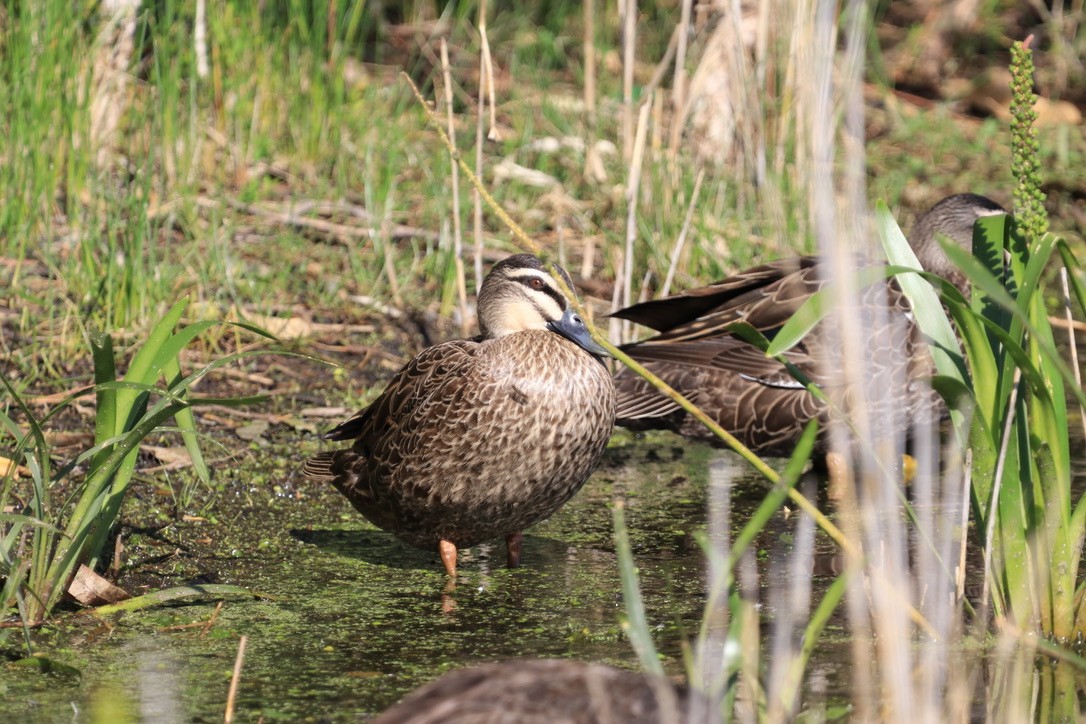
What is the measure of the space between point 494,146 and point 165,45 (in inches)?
91.2

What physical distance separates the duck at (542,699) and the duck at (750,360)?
299 cm

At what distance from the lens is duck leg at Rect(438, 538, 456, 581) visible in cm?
455

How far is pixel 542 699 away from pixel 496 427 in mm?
1815

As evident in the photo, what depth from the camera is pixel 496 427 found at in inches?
171

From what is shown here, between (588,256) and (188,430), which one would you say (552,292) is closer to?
(188,430)

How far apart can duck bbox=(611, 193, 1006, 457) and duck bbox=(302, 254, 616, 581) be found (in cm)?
107

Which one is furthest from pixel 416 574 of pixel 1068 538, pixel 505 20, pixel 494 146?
pixel 505 20

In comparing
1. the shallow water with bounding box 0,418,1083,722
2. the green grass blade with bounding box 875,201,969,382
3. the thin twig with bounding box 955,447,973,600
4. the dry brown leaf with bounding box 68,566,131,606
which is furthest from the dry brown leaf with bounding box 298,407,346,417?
the thin twig with bounding box 955,447,973,600

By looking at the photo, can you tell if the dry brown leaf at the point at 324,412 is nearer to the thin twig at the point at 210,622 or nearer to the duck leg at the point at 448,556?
the duck leg at the point at 448,556

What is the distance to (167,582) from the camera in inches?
168

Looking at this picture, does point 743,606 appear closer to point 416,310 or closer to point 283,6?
point 416,310

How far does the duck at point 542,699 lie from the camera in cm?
251

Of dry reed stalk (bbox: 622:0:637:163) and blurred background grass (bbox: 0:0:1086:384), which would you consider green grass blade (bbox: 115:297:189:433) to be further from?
dry reed stalk (bbox: 622:0:637:163)

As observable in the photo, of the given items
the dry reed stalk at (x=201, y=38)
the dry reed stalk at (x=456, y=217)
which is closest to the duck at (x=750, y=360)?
the dry reed stalk at (x=456, y=217)
